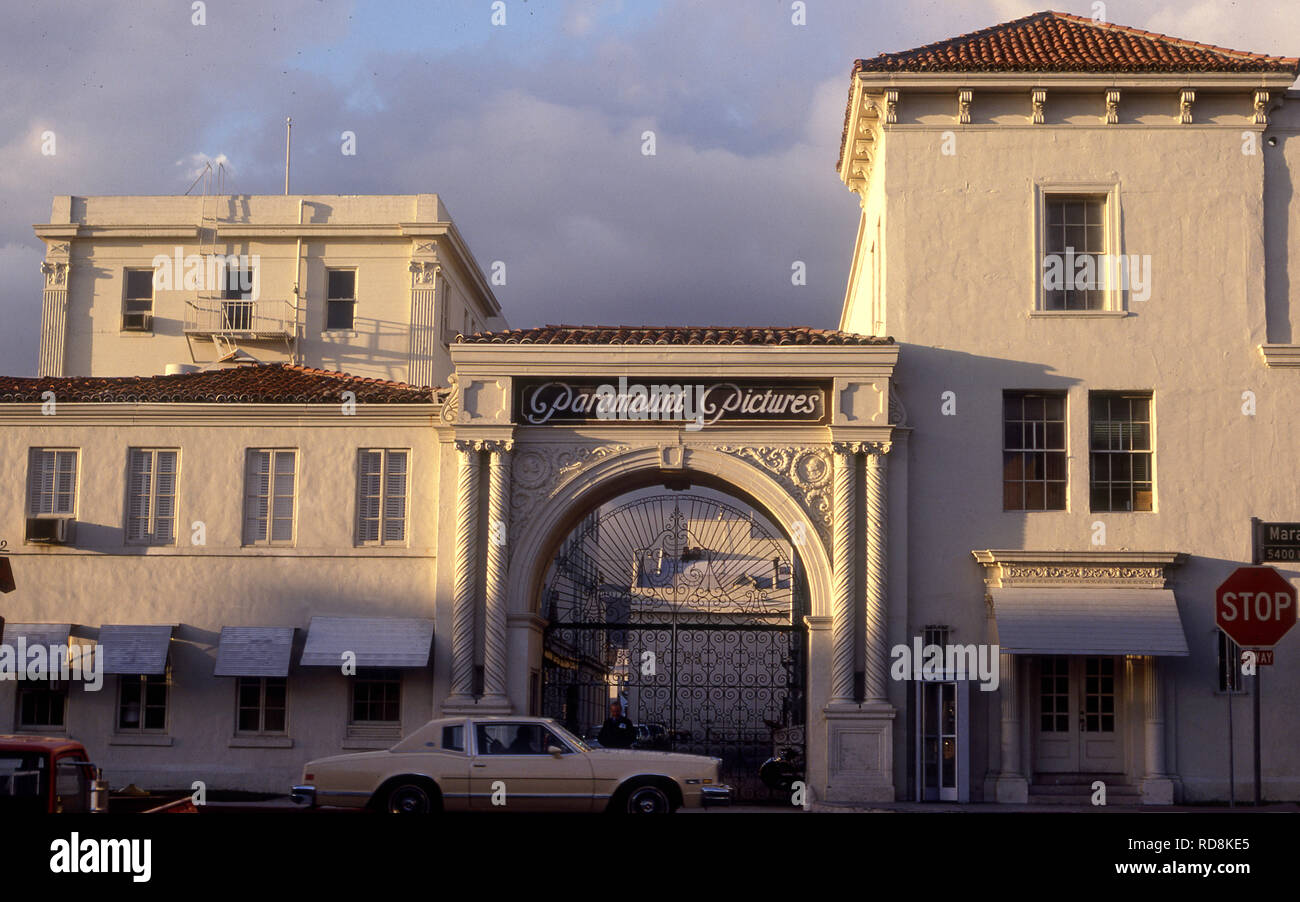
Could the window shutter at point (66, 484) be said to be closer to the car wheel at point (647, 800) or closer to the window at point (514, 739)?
the window at point (514, 739)

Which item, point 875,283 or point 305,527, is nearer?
point 305,527

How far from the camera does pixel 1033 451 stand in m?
23.5

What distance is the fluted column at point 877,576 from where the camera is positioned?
22547mm

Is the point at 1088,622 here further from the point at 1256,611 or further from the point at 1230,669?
the point at 1256,611

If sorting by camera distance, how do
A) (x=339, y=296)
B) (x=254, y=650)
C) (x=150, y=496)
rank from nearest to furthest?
1. (x=254, y=650)
2. (x=150, y=496)
3. (x=339, y=296)

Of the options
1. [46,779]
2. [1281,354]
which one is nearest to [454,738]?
[46,779]

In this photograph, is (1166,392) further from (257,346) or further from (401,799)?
(257,346)

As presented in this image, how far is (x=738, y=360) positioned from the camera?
2311 centimetres

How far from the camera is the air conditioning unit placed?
78.3 ft

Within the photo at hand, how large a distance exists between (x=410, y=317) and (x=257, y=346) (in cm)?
422

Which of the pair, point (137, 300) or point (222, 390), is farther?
point (137, 300)

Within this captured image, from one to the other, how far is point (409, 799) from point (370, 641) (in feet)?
19.9

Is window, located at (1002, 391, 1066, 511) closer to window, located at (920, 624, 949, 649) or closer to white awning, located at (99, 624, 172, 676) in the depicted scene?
window, located at (920, 624, 949, 649)
